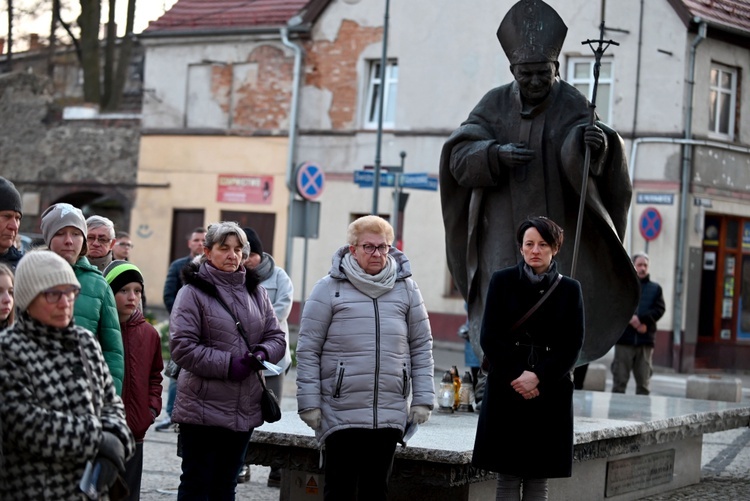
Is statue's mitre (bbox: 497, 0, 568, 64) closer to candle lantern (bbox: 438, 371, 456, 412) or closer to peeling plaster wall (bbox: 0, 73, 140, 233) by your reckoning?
candle lantern (bbox: 438, 371, 456, 412)

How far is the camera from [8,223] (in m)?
6.71

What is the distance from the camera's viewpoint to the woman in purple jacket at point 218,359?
23.4 ft

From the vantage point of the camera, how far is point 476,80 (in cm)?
3092

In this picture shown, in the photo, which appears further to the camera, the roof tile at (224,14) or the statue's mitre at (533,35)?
the roof tile at (224,14)

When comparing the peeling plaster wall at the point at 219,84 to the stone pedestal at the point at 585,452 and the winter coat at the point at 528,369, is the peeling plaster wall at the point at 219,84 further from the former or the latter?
the winter coat at the point at 528,369

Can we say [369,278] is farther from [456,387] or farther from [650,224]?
[650,224]

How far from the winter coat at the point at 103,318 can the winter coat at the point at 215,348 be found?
577 mm

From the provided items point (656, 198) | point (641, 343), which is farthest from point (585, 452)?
point (656, 198)

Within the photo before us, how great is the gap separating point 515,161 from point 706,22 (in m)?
19.6

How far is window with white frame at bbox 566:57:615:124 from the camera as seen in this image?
29172 millimetres

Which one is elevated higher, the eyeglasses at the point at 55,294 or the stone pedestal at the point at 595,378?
the eyeglasses at the point at 55,294

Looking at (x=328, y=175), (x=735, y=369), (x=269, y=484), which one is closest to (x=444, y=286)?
(x=328, y=175)

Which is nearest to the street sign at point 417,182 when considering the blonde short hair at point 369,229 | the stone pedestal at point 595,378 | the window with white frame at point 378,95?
the stone pedestal at point 595,378

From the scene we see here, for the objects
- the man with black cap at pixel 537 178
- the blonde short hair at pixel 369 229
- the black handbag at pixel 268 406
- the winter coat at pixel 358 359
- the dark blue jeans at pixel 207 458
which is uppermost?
the man with black cap at pixel 537 178
